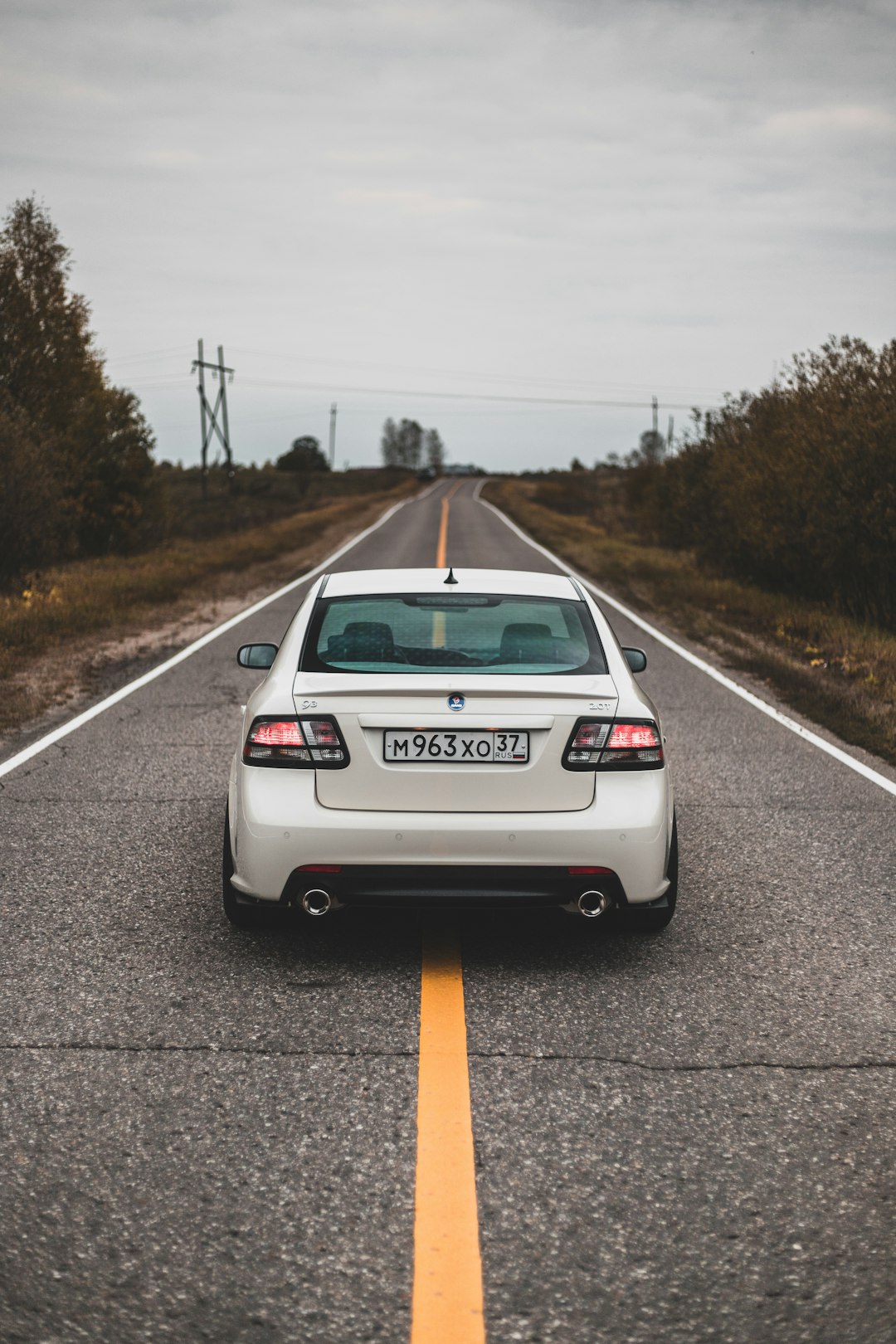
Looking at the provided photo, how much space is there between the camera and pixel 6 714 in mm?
9586

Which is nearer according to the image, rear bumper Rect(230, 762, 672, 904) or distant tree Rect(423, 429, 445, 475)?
rear bumper Rect(230, 762, 672, 904)

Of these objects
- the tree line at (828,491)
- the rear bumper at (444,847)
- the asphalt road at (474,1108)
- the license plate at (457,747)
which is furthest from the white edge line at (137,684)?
the tree line at (828,491)

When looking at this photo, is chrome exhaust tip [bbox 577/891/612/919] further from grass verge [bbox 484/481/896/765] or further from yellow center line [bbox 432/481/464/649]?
grass verge [bbox 484/481/896/765]

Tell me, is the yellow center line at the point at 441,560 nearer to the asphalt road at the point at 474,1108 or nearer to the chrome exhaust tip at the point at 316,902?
the chrome exhaust tip at the point at 316,902

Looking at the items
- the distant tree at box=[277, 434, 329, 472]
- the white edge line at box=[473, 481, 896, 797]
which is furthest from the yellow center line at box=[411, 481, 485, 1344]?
the distant tree at box=[277, 434, 329, 472]

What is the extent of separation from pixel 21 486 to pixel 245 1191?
1921 centimetres

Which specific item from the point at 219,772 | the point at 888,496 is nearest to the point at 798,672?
the point at 888,496

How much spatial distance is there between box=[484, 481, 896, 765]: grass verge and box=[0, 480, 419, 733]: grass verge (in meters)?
6.14

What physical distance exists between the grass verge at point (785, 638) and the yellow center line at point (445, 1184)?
17.6ft

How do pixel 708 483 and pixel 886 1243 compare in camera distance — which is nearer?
pixel 886 1243

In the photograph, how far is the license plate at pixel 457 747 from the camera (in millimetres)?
4168

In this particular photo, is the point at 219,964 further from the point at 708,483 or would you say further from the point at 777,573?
the point at 708,483

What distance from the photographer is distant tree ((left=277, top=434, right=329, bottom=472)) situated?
129 m

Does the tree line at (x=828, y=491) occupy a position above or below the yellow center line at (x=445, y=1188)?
above
